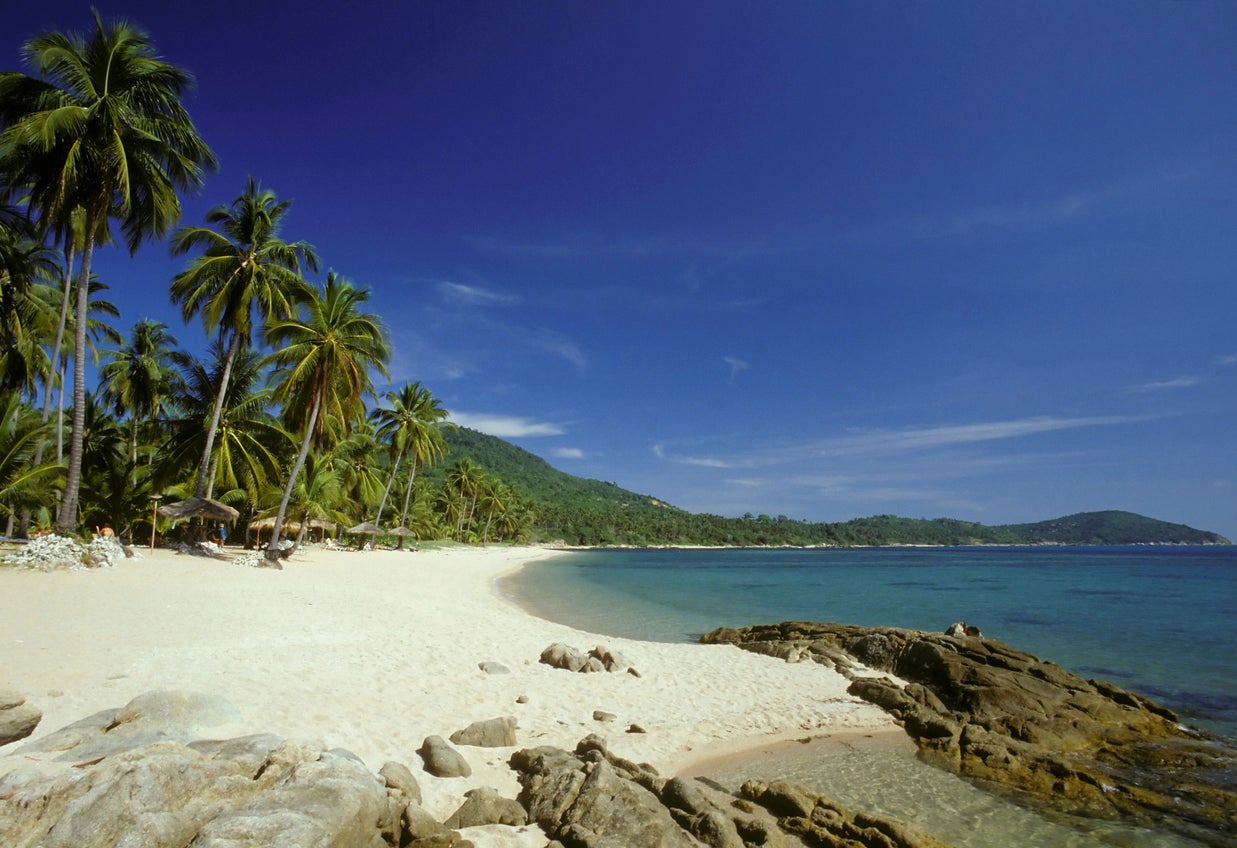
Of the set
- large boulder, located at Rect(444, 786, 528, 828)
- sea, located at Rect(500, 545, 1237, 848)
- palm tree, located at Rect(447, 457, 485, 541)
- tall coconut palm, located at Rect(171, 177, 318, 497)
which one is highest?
tall coconut palm, located at Rect(171, 177, 318, 497)

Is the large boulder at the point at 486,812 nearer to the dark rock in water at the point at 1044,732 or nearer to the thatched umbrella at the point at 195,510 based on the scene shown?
the dark rock in water at the point at 1044,732

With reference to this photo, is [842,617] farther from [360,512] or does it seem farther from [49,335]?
[360,512]

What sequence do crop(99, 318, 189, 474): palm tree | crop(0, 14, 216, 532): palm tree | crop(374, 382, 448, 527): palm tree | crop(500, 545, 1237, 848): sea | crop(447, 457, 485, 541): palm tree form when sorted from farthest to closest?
crop(447, 457, 485, 541): palm tree → crop(374, 382, 448, 527): palm tree → crop(99, 318, 189, 474): palm tree → crop(0, 14, 216, 532): palm tree → crop(500, 545, 1237, 848): sea

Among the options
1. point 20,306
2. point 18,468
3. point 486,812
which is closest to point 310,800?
point 486,812

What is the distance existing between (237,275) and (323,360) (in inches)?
183

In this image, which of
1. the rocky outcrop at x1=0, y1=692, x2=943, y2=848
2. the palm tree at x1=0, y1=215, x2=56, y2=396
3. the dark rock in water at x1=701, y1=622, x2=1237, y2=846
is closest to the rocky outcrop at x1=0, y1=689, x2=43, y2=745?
the rocky outcrop at x1=0, y1=692, x2=943, y2=848

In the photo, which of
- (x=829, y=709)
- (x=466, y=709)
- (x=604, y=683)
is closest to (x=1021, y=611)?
(x=829, y=709)

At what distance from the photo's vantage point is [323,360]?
2225 centimetres

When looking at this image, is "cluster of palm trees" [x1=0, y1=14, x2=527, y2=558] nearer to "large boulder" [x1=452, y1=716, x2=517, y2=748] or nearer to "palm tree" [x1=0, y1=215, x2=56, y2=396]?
"palm tree" [x1=0, y1=215, x2=56, y2=396]

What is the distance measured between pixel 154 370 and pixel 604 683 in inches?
1369

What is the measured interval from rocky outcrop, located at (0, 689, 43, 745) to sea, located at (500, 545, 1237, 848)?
6.90m

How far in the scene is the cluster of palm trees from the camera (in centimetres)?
1650

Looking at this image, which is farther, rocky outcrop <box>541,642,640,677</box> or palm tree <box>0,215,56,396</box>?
palm tree <box>0,215,56,396</box>

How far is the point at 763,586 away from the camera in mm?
38344
